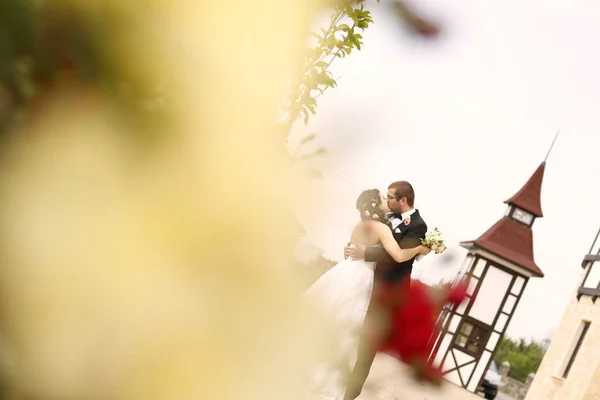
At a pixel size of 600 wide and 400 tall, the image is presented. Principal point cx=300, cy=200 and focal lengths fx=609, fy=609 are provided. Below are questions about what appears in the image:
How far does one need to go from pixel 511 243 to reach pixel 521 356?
1575 inches

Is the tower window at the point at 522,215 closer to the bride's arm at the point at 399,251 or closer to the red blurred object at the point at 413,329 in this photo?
the bride's arm at the point at 399,251

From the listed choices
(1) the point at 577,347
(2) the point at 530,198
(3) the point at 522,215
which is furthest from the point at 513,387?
(1) the point at 577,347

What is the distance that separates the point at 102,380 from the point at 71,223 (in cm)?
7

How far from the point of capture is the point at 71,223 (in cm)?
23

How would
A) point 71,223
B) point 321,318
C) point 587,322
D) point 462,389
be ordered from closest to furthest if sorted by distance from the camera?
point 71,223 → point 321,318 → point 587,322 → point 462,389

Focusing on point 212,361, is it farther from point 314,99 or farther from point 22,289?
point 314,99

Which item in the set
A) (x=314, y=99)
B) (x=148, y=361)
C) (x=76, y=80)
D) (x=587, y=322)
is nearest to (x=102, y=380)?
(x=148, y=361)

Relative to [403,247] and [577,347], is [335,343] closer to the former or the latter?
[403,247]

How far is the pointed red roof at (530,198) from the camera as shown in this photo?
1550 centimetres

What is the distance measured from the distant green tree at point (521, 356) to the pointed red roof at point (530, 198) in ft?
114

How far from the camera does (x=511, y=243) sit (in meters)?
15.1

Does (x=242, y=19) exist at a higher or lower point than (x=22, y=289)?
higher

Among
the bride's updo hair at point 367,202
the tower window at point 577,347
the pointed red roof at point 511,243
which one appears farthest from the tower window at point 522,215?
the bride's updo hair at point 367,202

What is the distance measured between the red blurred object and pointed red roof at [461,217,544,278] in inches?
515
